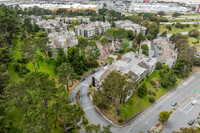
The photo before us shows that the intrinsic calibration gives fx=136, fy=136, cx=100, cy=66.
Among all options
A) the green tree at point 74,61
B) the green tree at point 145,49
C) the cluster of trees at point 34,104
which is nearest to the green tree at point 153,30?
the green tree at point 145,49

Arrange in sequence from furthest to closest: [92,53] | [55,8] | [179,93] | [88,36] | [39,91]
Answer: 1. [55,8]
2. [88,36]
3. [92,53]
4. [179,93]
5. [39,91]

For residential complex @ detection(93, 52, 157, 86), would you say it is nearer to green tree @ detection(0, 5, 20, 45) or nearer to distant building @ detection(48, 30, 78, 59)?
distant building @ detection(48, 30, 78, 59)

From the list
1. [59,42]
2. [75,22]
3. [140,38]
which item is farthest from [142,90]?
[75,22]

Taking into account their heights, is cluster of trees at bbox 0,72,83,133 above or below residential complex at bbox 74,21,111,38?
below

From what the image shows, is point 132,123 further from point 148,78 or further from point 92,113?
point 148,78

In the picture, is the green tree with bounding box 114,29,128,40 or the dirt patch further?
the green tree with bounding box 114,29,128,40

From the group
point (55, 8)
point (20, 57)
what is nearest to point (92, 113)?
point (20, 57)

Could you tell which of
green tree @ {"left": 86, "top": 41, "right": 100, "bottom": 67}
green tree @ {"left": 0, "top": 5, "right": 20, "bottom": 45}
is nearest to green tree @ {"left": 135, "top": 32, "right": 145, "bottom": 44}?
green tree @ {"left": 86, "top": 41, "right": 100, "bottom": 67}

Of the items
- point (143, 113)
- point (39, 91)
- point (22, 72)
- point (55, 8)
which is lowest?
point (143, 113)

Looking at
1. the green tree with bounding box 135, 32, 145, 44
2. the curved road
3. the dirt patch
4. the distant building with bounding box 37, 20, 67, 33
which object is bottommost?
the curved road

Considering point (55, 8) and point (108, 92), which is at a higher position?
point (55, 8)
